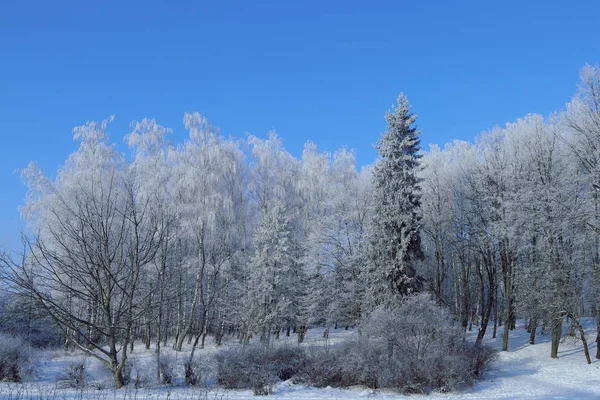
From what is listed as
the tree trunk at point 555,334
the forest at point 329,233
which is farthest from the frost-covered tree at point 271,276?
the tree trunk at point 555,334

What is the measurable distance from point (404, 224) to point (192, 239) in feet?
46.1

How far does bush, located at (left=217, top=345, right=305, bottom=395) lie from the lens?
48.2 feet

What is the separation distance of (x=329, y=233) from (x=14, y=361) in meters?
18.3

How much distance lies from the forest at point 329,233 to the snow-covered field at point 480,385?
0.98 m

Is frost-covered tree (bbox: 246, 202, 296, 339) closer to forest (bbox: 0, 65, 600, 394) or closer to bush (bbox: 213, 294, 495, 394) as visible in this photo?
forest (bbox: 0, 65, 600, 394)

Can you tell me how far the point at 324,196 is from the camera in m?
37.2

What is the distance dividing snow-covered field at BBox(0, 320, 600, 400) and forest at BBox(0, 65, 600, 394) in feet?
3.20

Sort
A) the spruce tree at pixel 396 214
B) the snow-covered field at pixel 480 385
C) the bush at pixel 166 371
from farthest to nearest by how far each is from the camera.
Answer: the spruce tree at pixel 396 214, the bush at pixel 166 371, the snow-covered field at pixel 480 385

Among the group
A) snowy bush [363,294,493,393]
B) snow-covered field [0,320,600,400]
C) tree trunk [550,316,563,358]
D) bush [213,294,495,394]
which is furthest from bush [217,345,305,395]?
tree trunk [550,316,563,358]

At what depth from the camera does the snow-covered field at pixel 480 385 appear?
11.7 metres

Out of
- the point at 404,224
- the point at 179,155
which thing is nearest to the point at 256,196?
the point at 179,155

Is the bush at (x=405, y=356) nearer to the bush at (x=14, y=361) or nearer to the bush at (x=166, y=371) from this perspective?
the bush at (x=166, y=371)

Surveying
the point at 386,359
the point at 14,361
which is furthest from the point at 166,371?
the point at 386,359

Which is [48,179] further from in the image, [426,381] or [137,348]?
[426,381]
